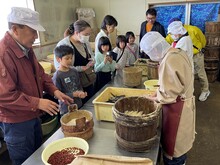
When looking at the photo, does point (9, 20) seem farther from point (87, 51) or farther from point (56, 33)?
point (56, 33)

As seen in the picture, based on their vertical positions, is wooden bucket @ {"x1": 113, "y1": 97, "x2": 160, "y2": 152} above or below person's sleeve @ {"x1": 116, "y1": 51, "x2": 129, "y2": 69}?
below

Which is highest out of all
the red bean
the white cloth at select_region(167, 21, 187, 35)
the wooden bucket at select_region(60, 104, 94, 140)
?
the white cloth at select_region(167, 21, 187, 35)

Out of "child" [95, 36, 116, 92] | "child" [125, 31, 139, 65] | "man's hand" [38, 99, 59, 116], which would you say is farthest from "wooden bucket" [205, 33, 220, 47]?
"man's hand" [38, 99, 59, 116]

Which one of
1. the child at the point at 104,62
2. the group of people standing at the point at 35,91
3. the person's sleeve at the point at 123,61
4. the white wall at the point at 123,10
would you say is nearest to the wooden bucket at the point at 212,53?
the white wall at the point at 123,10

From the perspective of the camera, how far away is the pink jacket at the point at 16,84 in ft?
3.95

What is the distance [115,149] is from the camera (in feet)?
3.90

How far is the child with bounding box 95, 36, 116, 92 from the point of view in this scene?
237 cm

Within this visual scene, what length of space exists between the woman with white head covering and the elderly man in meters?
0.72

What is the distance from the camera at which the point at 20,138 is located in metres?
1.34

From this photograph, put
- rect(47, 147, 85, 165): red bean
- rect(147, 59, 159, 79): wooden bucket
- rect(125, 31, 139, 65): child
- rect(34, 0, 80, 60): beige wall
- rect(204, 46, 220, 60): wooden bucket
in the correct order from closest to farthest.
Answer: rect(47, 147, 85, 165): red bean, rect(147, 59, 159, 79): wooden bucket, rect(125, 31, 139, 65): child, rect(34, 0, 80, 60): beige wall, rect(204, 46, 220, 60): wooden bucket

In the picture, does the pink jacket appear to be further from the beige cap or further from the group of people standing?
the beige cap

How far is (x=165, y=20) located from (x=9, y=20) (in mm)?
4228

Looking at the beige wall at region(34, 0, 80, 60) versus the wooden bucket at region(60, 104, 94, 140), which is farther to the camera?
the beige wall at region(34, 0, 80, 60)

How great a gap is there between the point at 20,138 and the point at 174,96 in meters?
1.06
